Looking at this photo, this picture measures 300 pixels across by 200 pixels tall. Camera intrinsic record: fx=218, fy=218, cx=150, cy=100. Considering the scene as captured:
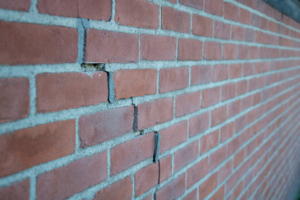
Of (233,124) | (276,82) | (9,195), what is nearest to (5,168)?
(9,195)

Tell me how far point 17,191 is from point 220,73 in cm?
119

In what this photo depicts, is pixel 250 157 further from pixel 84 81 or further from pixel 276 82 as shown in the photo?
pixel 84 81

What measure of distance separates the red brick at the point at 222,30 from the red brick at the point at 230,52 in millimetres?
57

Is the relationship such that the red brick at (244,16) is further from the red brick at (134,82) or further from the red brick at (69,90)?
the red brick at (69,90)

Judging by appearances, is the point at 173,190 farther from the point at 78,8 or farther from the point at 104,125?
the point at 78,8

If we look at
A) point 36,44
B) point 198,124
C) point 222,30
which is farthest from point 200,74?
point 36,44

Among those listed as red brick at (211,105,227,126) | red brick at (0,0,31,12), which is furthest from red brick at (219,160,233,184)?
red brick at (0,0,31,12)

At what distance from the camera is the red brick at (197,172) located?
1144 millimetres

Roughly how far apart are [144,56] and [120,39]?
129 millimetres

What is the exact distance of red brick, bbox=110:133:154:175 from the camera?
759 millimetres

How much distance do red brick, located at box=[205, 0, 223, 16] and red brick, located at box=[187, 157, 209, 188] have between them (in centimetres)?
83

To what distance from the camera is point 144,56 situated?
0.83 metres

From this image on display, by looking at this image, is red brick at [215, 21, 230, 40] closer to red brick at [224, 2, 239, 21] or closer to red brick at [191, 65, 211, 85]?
red brick at [224, 2, 239, 21]

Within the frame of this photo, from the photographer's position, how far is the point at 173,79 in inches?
39.0
